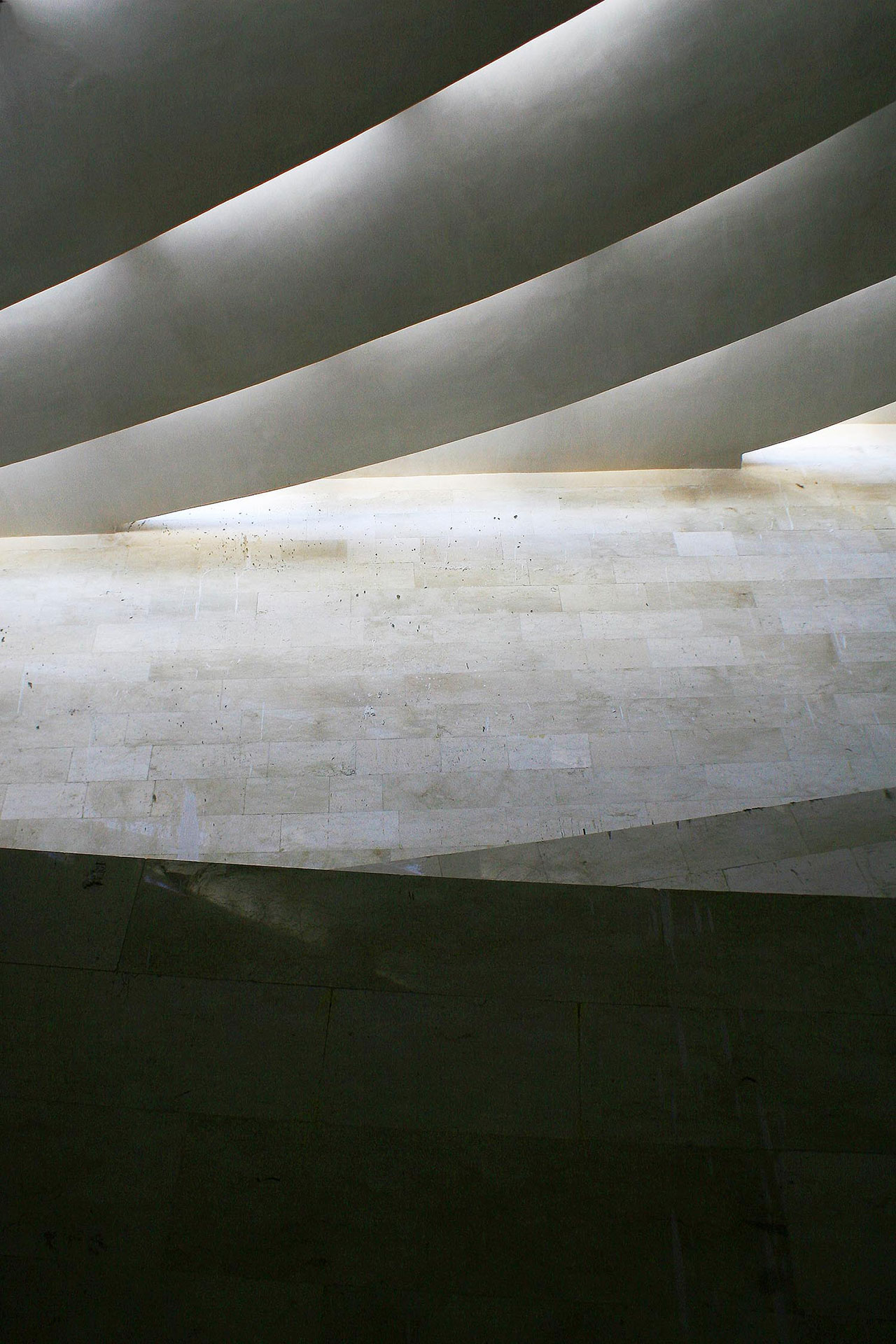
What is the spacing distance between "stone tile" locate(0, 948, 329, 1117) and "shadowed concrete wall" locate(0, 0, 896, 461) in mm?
5981

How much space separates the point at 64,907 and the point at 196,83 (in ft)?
15.9

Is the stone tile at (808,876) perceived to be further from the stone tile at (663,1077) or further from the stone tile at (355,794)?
the stone tile at (355,794)

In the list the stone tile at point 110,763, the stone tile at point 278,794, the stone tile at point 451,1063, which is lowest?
the stone tile at point 278,794

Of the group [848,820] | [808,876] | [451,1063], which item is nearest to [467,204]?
[848,820]

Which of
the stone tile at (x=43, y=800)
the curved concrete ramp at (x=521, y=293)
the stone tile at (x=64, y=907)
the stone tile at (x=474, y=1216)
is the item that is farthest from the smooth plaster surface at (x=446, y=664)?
the stone tile at (x=474, y=1216)

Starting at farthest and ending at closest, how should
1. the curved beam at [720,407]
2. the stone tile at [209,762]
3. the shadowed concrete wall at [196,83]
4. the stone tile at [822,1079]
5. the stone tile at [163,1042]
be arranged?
the curved beam at [720,407], the stone tile at [209,762], the shadowed concrete wall at [196,83], the stone tile at [163,1042], the stone tile at [822,1079]

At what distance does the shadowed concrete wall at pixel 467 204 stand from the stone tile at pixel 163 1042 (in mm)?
5981

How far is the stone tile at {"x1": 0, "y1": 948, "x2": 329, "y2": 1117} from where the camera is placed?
12.9 ft

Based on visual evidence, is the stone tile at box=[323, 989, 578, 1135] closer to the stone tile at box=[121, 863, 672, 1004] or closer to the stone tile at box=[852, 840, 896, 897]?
the stone tile at box=[121, 863, 672, 1004]

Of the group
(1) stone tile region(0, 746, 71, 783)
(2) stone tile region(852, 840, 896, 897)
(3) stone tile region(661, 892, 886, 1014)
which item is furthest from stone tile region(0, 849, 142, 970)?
(1) stone tile region(0, 746, 71, 783)

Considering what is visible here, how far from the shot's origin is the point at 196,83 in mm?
6020

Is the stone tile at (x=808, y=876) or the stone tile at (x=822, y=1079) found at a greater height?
the stone tile at (x=822, y=1079)

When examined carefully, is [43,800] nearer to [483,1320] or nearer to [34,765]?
[34,765]

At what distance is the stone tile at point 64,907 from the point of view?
424cm
